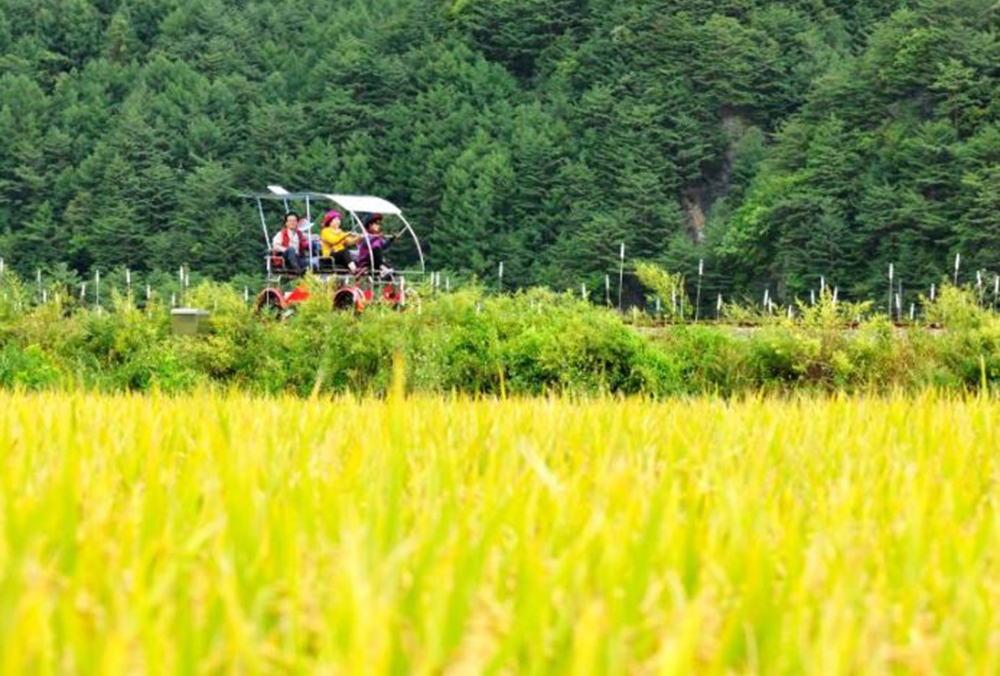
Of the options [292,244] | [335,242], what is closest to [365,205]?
[292,244]

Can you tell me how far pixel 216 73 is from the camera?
320 ft

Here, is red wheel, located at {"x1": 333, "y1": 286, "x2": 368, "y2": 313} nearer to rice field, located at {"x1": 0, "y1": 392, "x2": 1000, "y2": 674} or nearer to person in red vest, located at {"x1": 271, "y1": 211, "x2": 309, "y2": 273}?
person in red vest, located at {"x1": 271, "y1": 211, "x2": 309, "y2": 273}

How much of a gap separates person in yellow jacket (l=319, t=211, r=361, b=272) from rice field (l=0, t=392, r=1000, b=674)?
19.5 m

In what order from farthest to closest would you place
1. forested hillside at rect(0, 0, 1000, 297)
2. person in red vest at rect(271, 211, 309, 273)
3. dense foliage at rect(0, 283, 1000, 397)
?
forested hillside at rect(0, 0, 1000, 297)
person in red vest at rect(271, 211, 309, 273)
dense foliage at rect(0, 283, 1000, 397)

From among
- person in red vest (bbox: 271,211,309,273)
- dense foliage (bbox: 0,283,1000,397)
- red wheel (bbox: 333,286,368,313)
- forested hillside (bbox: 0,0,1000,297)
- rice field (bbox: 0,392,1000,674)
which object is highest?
forested hillside (bbox: 0,0,1000,297)

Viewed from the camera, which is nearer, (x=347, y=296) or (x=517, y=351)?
(x=517, y=351)

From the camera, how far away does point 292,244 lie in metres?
22.5

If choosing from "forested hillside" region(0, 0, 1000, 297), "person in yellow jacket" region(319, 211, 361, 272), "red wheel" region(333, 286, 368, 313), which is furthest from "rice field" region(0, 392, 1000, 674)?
"forested hillside" region(0, 0, 1000, 297)

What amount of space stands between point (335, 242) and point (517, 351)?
24.2 ft

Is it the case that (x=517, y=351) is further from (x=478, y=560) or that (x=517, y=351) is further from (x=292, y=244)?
(x=478, y=560)

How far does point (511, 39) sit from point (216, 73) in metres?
18.0

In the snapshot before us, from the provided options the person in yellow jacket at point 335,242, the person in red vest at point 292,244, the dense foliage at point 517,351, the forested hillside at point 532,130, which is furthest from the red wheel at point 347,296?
the forested hillside at point 532,130

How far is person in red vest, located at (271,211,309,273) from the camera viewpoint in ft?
72.8

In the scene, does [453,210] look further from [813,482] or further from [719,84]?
[813,482]
